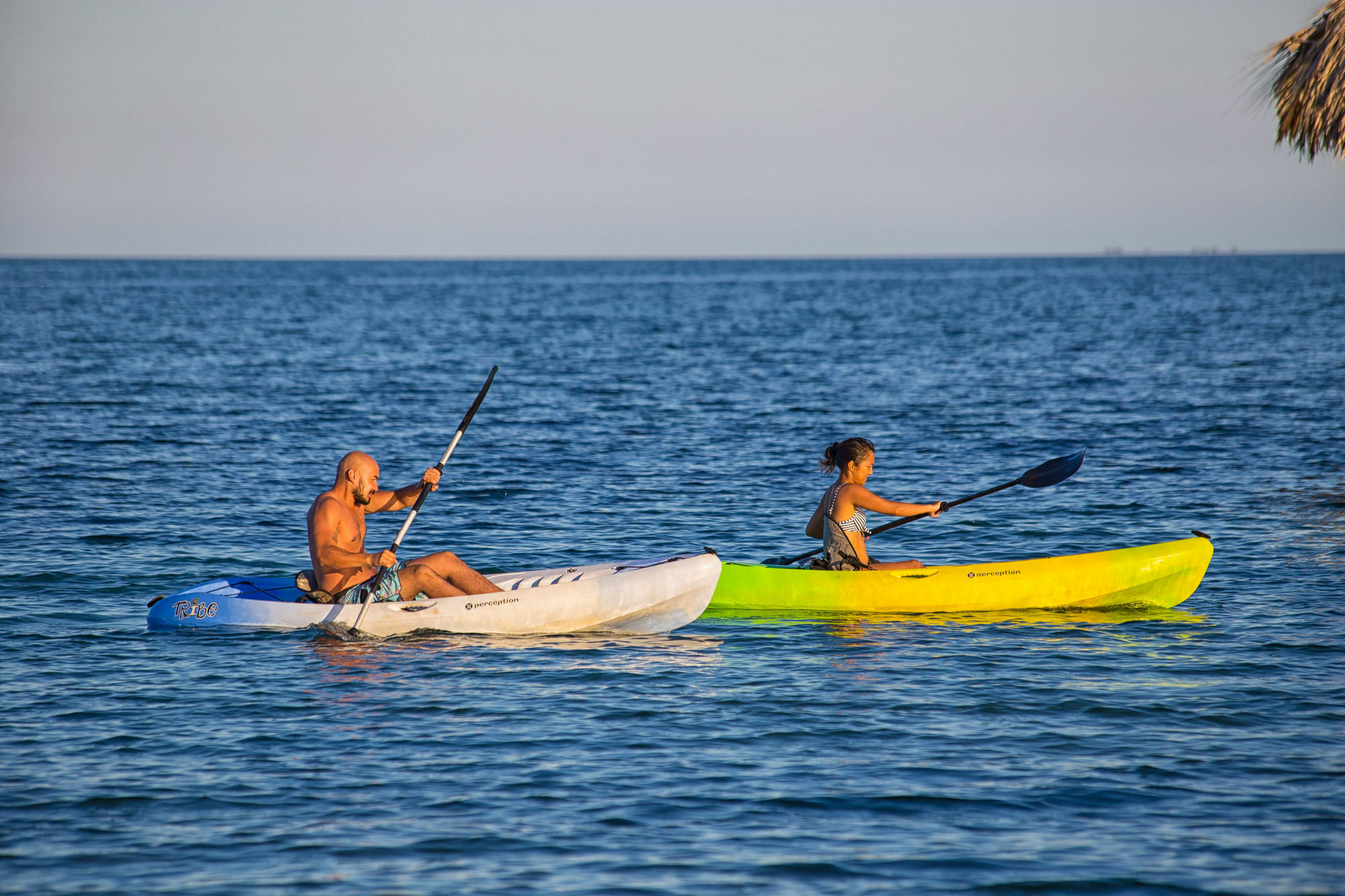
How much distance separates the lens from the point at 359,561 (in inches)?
350

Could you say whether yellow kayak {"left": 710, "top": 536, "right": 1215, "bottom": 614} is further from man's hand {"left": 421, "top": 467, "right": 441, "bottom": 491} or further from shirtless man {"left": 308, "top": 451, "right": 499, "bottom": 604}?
man's hand {"left": 421, "top": 467, "right": 441, "bottom": 491}

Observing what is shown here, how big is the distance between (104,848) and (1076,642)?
6.40 metres

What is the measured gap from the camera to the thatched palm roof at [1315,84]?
13945 millimetres

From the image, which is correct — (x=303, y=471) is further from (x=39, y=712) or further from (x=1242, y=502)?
(x=1242, y=502)

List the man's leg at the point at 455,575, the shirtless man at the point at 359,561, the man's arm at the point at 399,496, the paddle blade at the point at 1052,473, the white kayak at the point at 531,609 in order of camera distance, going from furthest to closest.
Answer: the paddle blade at the point at 1052,473 < the man's arm at the point at 399,496 < the man's leg at the point at 455,575 < the white kayak at the point at 531,609 < the shirtless man at the point at 359,561

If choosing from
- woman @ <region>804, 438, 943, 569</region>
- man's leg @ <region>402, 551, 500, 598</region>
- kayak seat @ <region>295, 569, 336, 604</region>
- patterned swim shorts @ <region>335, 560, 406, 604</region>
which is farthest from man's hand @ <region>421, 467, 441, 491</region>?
woman @ <region>804, 438, 943, 569</region>

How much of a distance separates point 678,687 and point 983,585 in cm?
301

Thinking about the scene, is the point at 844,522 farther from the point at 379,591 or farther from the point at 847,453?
the point at 379,591

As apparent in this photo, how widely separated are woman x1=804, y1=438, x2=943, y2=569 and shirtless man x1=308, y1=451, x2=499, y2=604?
105 inches

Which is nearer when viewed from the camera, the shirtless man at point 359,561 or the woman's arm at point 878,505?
the shirtless man at point 359,561

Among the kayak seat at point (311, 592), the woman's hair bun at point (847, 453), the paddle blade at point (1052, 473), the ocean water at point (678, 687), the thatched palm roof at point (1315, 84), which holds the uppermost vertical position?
the thatched palm roof at point (1315, 84)

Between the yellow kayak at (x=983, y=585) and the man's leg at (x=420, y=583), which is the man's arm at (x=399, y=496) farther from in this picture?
the yellow kayak at (x=983, y=585)

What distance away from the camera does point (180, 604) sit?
30.9 feet

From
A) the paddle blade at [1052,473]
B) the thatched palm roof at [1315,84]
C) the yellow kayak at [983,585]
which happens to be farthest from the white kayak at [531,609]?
the thatched palm roof at [1315,84]
